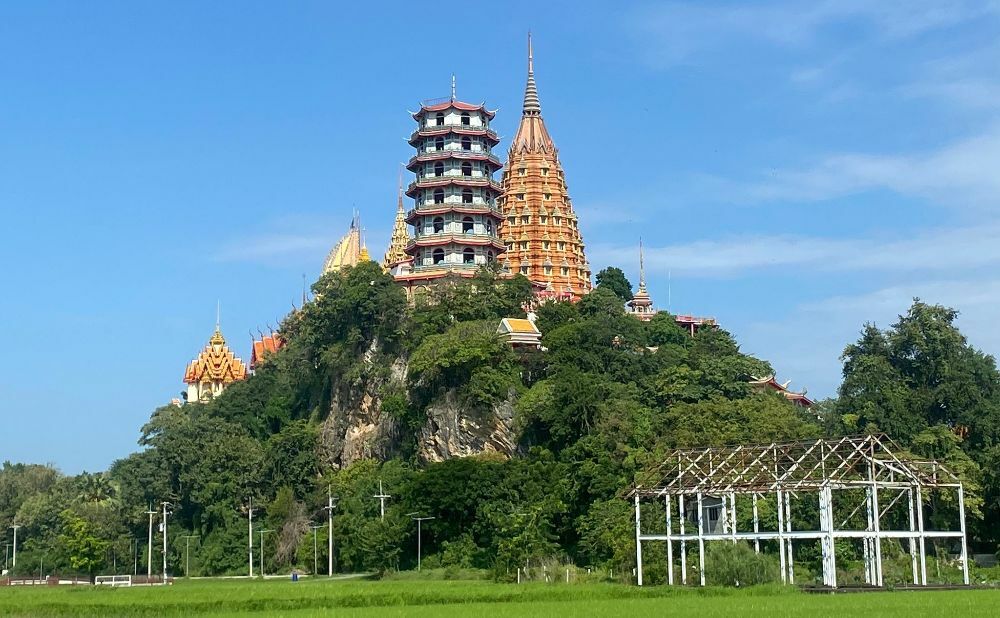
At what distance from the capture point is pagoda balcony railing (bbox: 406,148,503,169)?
4375 inches

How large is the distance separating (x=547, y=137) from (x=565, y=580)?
221 ft

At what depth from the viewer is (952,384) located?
8069cm

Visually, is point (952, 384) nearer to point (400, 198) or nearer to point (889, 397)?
point (889, 397)

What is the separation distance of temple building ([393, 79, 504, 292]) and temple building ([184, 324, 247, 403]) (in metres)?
51.7

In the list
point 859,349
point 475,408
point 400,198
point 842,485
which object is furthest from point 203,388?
point 842,485

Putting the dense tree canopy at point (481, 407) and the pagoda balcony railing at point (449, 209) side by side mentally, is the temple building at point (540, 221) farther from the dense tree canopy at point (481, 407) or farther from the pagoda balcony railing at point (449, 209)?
the pagoda balcony railing at point (449, 209)

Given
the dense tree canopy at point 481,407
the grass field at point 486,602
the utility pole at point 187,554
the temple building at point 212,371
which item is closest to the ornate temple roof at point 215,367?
the temple building at point 212,371

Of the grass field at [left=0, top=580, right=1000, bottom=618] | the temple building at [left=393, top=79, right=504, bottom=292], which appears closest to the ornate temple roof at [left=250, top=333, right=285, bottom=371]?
the temple building at [left=393, top=79, right=504, bottom=292]

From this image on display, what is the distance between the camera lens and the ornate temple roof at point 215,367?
519 feet

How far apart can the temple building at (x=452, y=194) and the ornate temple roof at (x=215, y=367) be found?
170ft

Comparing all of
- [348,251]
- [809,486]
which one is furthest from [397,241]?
[809,486]

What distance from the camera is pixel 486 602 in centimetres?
5716

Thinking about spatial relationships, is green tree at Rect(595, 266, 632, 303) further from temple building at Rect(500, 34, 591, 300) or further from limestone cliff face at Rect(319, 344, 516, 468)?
limestone cliff face at Rect(319, 344, 516, 468)

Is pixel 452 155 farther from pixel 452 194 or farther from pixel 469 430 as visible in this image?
pixel 469 430
